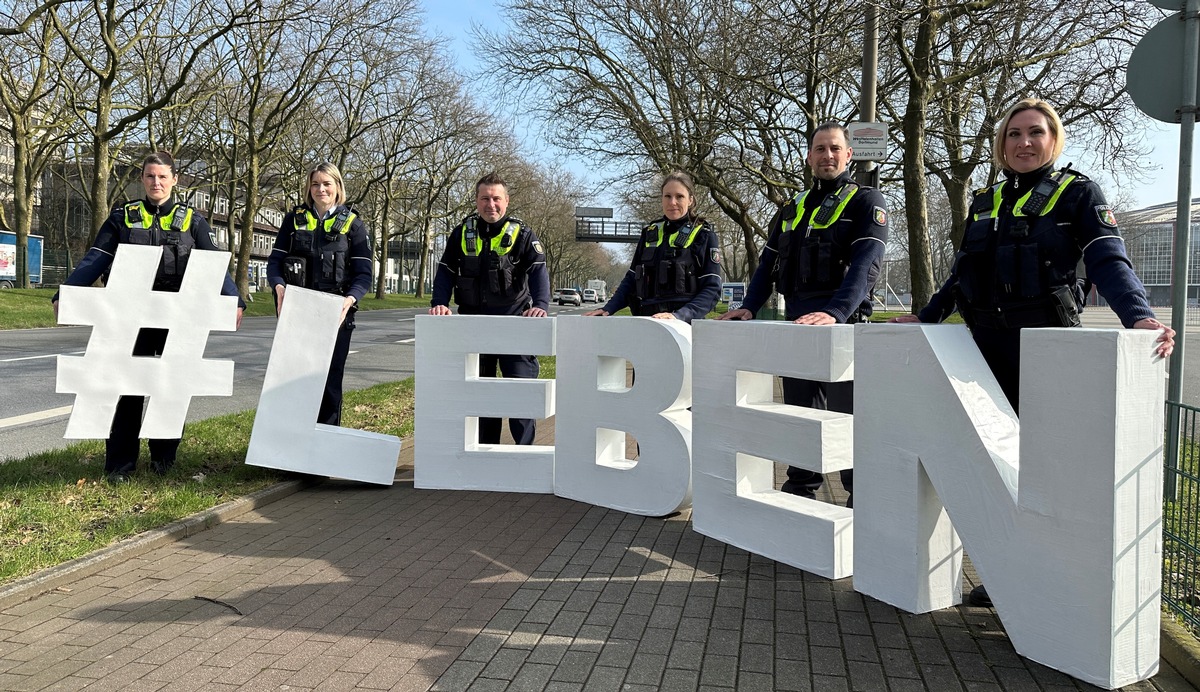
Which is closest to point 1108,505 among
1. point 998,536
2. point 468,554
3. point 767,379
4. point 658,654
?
point 998,536

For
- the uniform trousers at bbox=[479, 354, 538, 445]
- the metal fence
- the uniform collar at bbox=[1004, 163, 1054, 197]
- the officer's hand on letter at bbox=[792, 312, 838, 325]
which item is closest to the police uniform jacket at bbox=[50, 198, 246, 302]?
the uniform trousers at bbox=[479, 354, 538, 445]

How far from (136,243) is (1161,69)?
237 inches

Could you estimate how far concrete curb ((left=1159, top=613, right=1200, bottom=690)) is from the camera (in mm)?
2981

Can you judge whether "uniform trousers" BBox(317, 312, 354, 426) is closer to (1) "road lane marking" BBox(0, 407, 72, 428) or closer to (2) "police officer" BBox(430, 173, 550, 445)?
(2) "police officer" BBox(430, 173, 550, 445)

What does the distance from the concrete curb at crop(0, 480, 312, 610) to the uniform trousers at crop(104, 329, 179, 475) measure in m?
0.87

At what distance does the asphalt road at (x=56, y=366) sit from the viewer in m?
7.33

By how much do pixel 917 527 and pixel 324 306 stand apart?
12.2 feet

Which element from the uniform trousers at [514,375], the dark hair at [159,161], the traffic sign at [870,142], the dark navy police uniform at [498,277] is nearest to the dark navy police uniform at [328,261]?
the dark navy police uniform at [498,277]

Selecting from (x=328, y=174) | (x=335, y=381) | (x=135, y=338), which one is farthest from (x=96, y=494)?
(x=328, y=174)

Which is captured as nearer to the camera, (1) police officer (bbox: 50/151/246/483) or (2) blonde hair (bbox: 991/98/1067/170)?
(2) blonde hair (bbox: 991/98/1067/170)

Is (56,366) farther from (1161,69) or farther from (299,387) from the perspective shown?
(1161,69)

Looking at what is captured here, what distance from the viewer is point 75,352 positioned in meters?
12.9

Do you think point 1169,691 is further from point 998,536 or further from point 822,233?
point 822,233

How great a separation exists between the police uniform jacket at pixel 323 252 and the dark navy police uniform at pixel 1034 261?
12.4 ft
